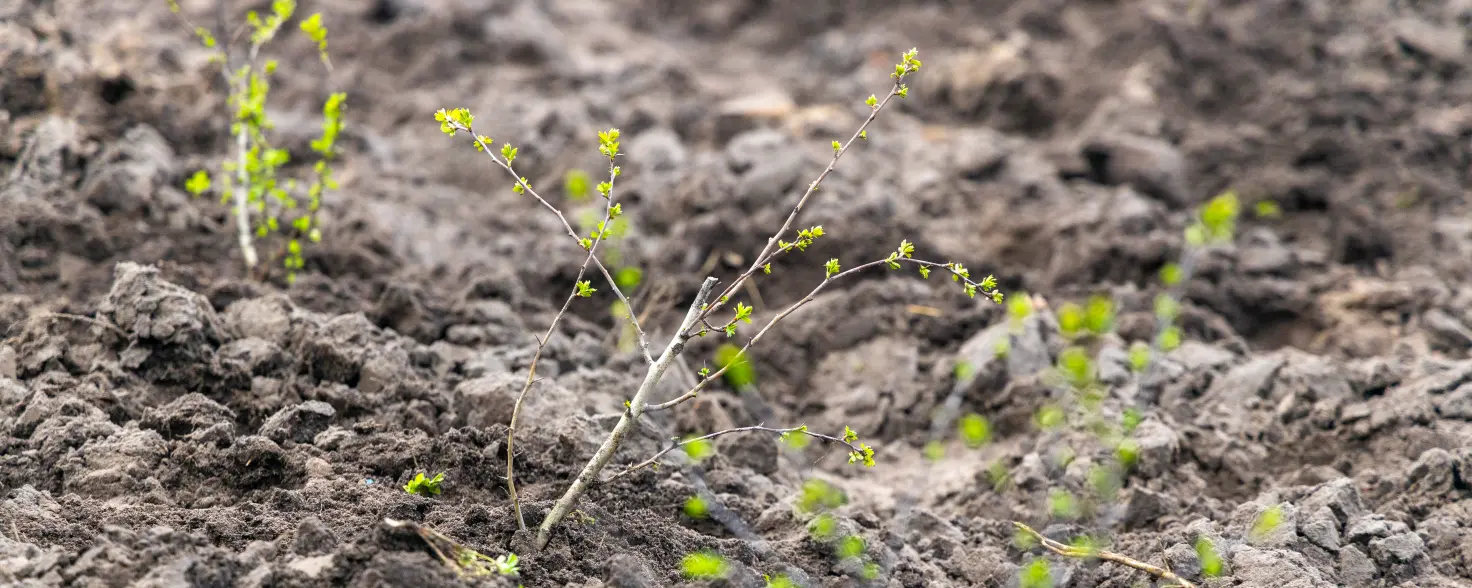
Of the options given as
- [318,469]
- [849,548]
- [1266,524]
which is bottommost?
[1266,524]

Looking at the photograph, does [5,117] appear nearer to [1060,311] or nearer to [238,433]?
[238,433]

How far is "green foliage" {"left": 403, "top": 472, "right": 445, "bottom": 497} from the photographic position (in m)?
4.05

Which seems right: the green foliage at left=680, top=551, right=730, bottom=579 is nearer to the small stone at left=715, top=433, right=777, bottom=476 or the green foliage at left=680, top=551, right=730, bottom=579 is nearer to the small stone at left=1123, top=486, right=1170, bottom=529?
the small stone at left=715, top=433, right=777, bottom=476

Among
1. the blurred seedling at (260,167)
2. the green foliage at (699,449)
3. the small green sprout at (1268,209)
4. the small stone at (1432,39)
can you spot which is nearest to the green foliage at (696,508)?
the green foliage at (699,449)

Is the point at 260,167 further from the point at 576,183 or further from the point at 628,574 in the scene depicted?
the point at 628,574

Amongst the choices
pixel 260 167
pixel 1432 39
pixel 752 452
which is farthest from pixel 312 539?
pixel 1432 39

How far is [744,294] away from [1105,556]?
292 centimetres

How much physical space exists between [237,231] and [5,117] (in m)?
1.28

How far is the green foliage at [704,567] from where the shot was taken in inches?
151

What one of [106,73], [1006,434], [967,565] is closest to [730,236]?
[1006,434]

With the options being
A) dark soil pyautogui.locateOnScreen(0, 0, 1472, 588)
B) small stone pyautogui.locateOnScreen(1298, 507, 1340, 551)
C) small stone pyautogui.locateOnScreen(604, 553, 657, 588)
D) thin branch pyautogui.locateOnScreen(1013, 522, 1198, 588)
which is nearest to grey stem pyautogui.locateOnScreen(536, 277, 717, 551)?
dark soil pyautogui.locateOnScreen(0, 0, 1472, 588)

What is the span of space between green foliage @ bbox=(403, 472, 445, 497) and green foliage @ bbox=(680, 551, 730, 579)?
0.83 m

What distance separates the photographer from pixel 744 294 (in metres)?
6.78

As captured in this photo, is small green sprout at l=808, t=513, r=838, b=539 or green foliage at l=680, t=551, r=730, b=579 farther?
small green sprout at l=808, t=513, r=838, b=539
